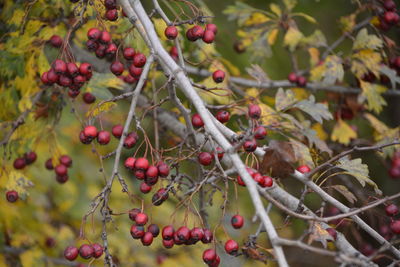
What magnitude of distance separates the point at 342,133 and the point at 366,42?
2.40ft

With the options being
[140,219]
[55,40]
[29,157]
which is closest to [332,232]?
[140,219]

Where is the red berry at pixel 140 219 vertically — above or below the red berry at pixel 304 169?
above

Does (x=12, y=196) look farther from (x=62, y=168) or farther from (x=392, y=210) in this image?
(x=392, y=210)

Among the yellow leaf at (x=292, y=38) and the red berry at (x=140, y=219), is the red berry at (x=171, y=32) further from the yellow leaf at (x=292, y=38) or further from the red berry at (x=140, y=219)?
the yellow leaf at (x=292, y=38)

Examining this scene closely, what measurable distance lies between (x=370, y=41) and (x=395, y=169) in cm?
105

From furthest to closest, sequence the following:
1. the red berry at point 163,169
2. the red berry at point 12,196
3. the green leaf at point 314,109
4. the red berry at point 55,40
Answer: the green leaf at point 314,109
the red berry at point 55,40
the red berry at point 12,196
the red berry at point 163,169

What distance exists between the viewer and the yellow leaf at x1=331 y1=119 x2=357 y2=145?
154 inches

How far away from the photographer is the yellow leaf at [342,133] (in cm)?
391

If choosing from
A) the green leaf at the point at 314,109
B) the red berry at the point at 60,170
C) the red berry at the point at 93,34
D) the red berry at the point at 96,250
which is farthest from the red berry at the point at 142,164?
the green leaf at the point at 314,109

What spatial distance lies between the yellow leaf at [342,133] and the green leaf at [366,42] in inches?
25.1

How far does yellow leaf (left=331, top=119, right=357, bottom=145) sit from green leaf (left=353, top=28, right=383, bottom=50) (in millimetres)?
636

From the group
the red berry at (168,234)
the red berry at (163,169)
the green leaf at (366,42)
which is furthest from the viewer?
the green leaf at (366,42)

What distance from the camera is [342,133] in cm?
395

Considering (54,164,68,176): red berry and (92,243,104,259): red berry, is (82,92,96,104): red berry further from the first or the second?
(92,243,104,259): red berry
